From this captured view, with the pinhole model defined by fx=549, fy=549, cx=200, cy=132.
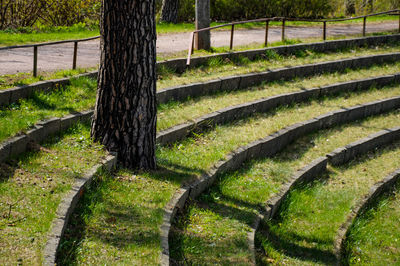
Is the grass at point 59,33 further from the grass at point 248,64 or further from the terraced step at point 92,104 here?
the terraced step at point 92,104

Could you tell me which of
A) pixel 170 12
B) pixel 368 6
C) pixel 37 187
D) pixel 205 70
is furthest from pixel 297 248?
pixel 368 6

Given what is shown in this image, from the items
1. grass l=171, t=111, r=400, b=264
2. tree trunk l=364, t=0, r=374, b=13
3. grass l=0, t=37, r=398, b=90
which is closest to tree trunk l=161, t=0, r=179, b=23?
grass l=0, t=37, r=398, b=90

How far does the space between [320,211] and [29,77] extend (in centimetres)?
516

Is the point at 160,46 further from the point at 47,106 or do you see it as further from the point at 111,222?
the point at 111,222

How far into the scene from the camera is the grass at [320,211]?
7.03 metres

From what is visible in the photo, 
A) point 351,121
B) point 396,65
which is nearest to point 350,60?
point 396,65

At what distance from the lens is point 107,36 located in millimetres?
7129

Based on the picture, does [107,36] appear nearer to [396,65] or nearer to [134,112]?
[134,112]

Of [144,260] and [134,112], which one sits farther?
[134,112]

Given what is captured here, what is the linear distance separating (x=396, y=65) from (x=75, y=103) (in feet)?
31.7

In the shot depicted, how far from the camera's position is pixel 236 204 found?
24.3 feet

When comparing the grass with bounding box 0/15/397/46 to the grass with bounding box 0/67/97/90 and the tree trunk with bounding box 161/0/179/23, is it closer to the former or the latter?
the tree trunk with bounding box 161/0/179/23

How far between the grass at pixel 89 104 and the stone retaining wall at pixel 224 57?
128mm

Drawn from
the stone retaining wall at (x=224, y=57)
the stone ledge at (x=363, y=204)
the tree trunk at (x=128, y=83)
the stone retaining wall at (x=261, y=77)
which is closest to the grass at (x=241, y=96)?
the stone retaining wall at (x=261, y=77)
